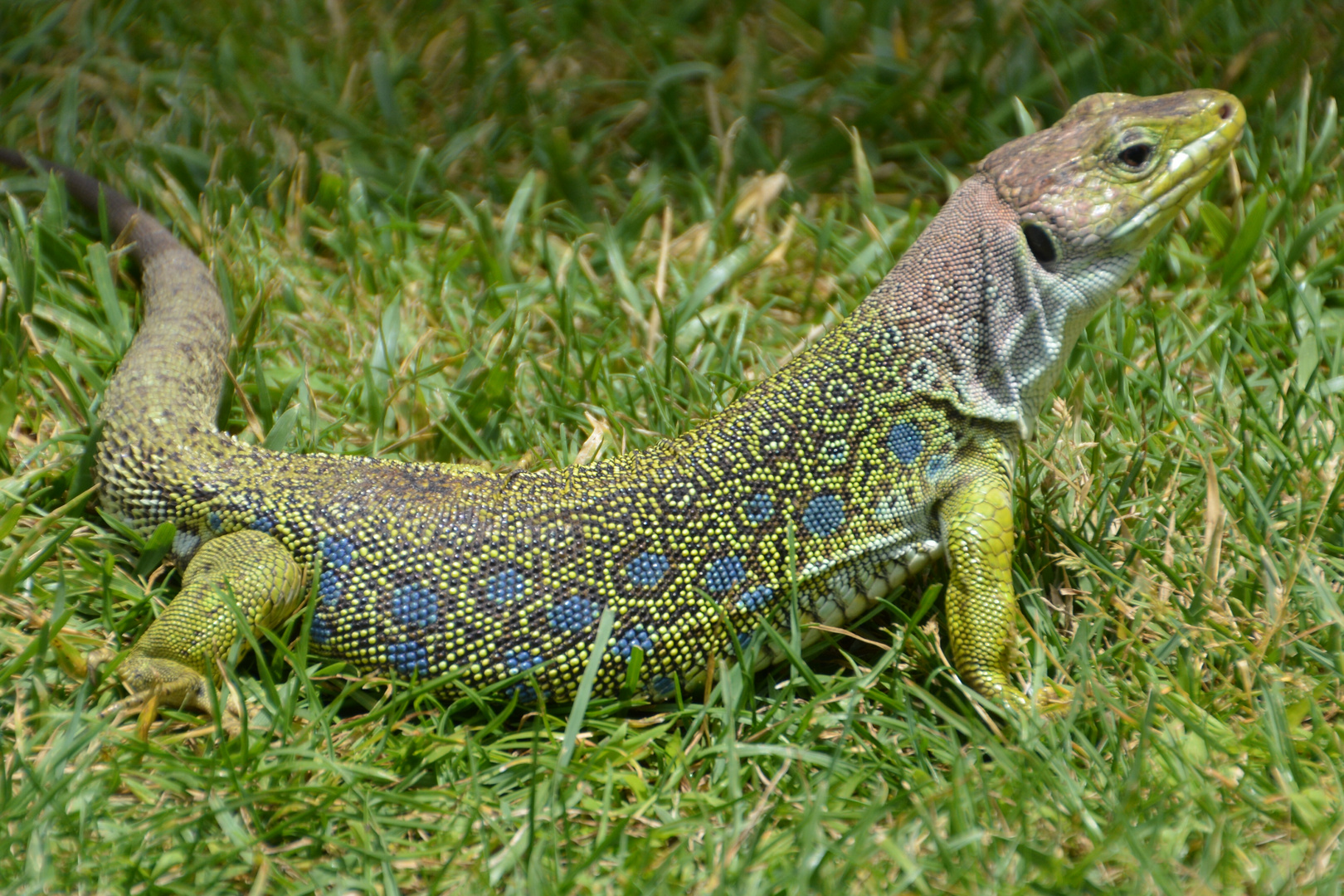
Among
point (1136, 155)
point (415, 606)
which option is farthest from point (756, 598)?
point (1136, 155)

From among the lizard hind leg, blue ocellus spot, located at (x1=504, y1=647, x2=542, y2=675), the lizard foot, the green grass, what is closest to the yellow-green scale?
blue ocellus spot, located at (x1=504, y1=647, x2=542, y2=675)

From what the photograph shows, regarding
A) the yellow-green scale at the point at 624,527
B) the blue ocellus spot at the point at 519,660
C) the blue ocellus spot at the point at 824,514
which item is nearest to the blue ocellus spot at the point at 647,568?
the yellow-green scale at the point at 624,527

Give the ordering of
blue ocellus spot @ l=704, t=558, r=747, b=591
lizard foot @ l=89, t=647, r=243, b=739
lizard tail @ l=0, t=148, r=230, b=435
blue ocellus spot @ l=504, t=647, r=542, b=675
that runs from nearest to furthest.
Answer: lizard foot @ l=89, t=647, r=243, b=739
blue ocellus spot @ l=504, t=647, r=542, b=675
blue ocellus spot @ l=704, t=558, r=747, b=591
lizard tail @ l=0, t=148, r=230, b=435

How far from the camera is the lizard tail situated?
374cm

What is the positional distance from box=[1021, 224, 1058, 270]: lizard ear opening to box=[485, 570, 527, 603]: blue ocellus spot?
2.00 meters

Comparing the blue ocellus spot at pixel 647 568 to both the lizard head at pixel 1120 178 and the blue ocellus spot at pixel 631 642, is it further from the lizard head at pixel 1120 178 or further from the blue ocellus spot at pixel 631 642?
the lizard head at pixel 1120 178

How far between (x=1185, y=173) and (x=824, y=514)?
1619 mm

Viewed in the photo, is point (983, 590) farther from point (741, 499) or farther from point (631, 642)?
point (631, 642)

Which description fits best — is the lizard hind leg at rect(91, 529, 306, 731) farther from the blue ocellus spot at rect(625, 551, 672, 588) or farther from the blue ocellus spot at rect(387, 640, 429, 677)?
the blue ocellus spot at rect(625, 551, 672, 588)

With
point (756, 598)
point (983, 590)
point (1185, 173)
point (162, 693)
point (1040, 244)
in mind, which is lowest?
point (983, 590)

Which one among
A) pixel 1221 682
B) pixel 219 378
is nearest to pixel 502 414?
pixel 219 378

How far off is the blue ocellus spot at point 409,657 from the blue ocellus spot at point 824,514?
1.27 metres

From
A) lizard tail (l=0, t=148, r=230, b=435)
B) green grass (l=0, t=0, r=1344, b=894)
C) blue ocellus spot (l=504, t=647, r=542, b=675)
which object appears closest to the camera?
green grass (l=0, t=0, r=1344, b=894)

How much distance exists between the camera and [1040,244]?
3.59 metres
